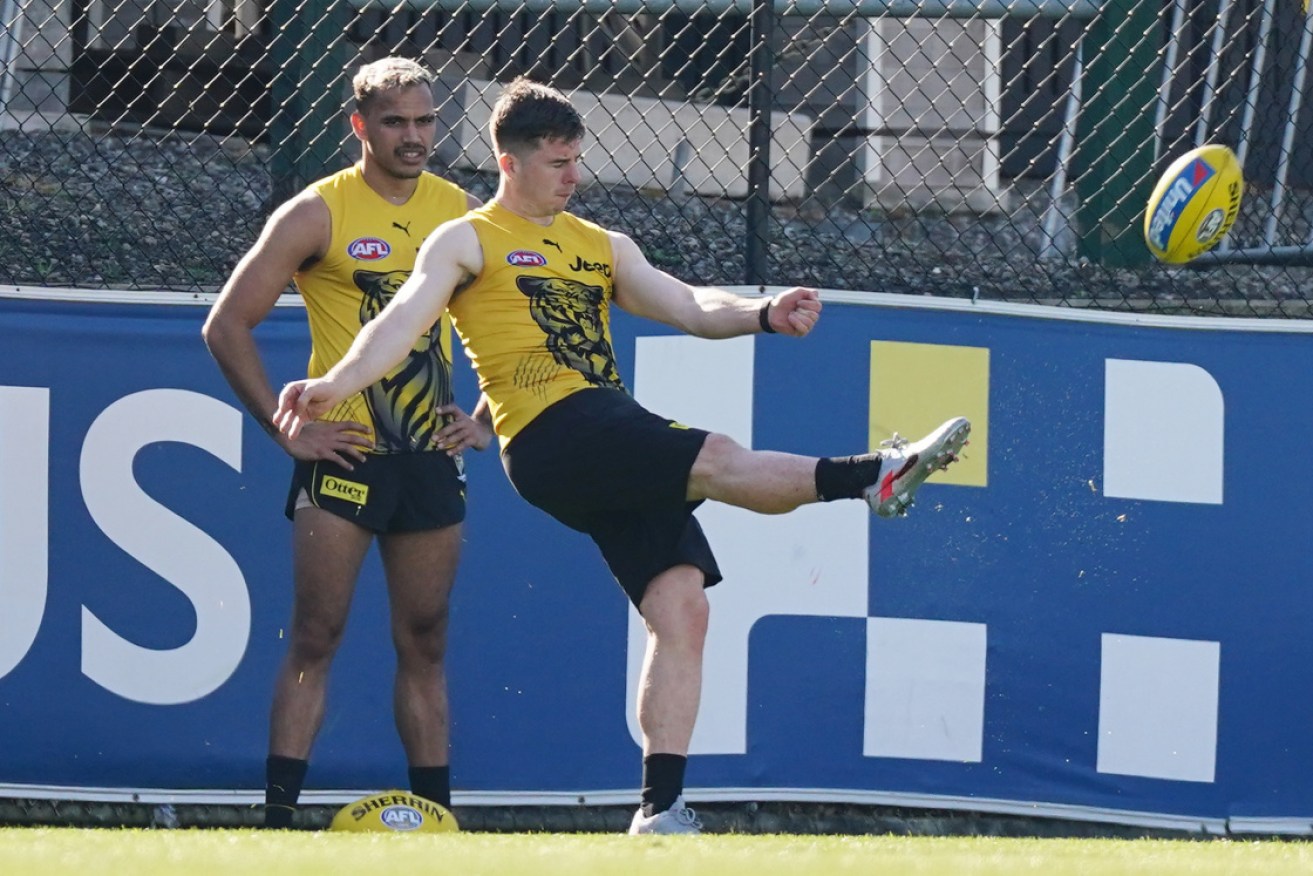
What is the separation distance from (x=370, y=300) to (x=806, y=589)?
5.54 ft

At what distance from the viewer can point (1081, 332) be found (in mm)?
6129

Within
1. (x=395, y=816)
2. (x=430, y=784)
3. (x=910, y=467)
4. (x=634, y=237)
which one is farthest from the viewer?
(x=634, y=237)

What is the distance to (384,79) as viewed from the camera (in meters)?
5.23

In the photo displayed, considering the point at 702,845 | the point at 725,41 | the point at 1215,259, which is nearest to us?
the point at 702,845

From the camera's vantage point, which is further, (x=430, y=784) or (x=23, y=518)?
(x=23, y=518)

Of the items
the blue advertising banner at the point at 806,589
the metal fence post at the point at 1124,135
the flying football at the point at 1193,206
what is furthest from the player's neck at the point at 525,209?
the metal fence post at the point at 1124,135

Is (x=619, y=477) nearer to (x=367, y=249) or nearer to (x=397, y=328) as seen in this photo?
(x=397, y=328)

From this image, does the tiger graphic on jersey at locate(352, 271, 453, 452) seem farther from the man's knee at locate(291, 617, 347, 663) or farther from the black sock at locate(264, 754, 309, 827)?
the black sock at locate(264, 754, 309, 827)

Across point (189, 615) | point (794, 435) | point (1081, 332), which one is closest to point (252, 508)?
point (189, 615)

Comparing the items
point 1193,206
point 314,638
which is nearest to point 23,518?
point 314,638

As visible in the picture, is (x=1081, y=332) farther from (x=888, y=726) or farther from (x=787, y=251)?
(x=787, y=251)

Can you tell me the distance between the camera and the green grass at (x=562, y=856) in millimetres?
3572

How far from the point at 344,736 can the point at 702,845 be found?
2001mm

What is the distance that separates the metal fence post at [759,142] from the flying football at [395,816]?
2.07 m
